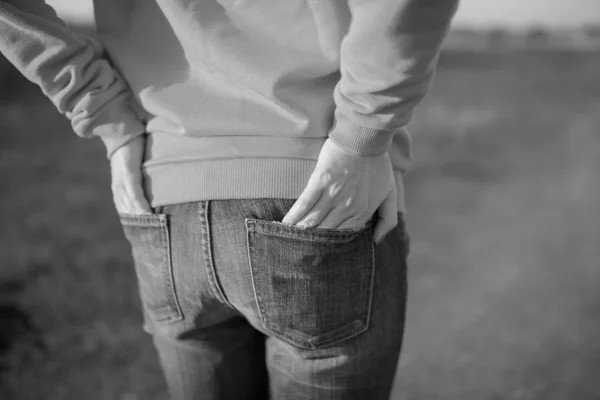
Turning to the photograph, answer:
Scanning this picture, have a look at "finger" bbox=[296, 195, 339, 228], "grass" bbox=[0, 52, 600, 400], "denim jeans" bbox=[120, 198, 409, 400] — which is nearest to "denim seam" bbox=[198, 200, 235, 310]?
"denim jeans" bbox=[120, 198, 409, 400]

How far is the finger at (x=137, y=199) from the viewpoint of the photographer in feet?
2.25

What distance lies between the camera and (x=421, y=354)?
1733mm

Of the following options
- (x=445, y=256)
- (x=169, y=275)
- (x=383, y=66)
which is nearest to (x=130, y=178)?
(x=169, y=275)

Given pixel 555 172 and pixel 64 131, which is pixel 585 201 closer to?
pixel 555 172

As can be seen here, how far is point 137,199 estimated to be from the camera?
2.25 feet

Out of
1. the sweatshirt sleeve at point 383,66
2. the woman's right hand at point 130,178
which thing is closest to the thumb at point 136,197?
the woman's right hand at point 130,178

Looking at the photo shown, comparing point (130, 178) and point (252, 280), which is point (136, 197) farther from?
point (252, 280)

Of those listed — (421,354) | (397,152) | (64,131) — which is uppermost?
(397,152)

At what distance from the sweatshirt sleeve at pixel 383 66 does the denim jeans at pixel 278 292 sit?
0.37ft

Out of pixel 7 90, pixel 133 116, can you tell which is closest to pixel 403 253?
pixel 133 116

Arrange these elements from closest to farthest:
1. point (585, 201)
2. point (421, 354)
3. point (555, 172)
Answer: point (421, 354), point (585, 201), point (555, 172)

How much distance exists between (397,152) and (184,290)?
0.32 m

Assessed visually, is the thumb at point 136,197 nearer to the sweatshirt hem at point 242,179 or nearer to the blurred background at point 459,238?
the sweatshirt hem at point 242,179

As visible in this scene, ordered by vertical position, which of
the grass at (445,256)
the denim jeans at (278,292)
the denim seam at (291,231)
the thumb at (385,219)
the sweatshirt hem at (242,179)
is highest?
the sweatshirt hem at (242,179)
